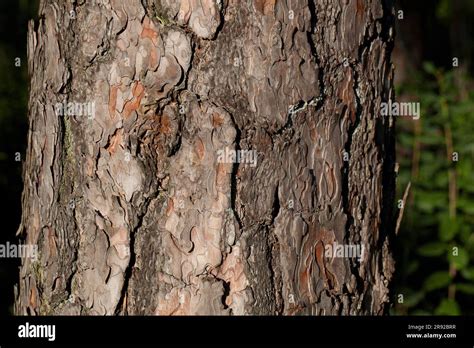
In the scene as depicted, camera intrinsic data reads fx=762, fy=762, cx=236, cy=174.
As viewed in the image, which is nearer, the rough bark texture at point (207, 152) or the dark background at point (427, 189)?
the rough bark texture at point (207, 152)

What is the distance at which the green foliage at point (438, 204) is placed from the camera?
117 inches

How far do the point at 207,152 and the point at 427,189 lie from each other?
1.95 m

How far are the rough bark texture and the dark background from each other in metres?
1.20

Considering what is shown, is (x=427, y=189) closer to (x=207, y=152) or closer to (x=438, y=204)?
(x=438, y=204)

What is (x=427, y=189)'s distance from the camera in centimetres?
322

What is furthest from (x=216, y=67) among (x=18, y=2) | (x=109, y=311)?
(x=18, y=2)

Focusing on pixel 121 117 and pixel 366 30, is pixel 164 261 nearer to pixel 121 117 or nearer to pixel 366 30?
pixel 121 117

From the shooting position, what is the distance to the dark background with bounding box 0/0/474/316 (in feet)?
9.81

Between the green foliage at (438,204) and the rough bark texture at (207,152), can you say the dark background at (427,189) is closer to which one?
the green foliage at (438,204)

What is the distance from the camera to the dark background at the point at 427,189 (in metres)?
2.99

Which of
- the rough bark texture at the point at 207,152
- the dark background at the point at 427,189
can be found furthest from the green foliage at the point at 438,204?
the rough bark texture at the point at 207,152

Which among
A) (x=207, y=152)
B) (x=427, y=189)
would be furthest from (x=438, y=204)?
(x=207, y=152)

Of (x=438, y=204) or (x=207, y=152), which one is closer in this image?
(x=207, y=152)

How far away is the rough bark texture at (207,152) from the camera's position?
1465 millimetres
